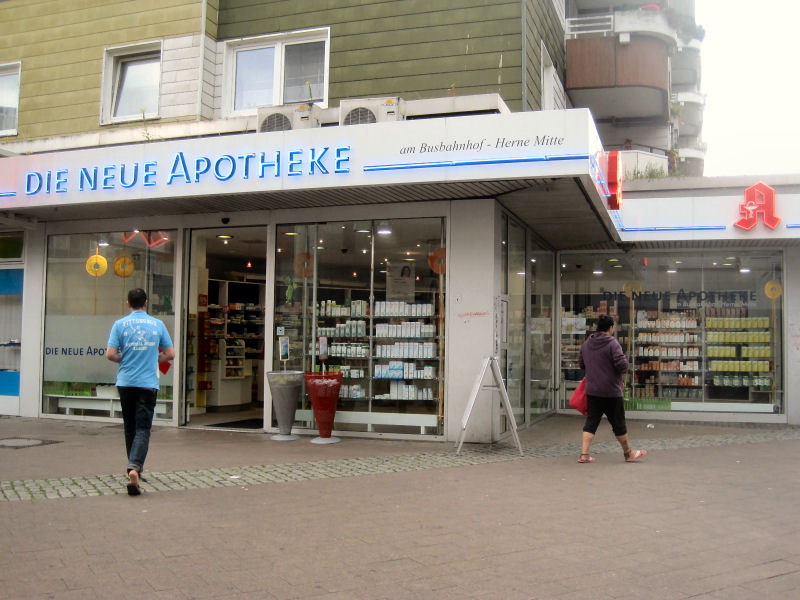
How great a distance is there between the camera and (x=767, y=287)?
1284 centimetres

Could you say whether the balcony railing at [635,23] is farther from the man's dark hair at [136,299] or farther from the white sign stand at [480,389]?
the man's dark hair at [136,299]

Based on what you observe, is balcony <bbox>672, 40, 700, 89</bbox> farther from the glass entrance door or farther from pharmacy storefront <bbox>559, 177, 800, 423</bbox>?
the glass entrance door

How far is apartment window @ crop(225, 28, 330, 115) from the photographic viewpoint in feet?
42.3

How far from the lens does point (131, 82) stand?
13797 mm

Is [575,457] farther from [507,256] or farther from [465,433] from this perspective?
[507,256]

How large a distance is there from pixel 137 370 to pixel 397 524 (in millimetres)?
2780

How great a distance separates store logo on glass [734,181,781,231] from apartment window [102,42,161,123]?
33.2ft

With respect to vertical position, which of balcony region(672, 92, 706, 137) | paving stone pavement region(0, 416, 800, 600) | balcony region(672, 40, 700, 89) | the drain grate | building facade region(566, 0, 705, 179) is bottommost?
paving stone pavement region(0, 416, 800, 600)

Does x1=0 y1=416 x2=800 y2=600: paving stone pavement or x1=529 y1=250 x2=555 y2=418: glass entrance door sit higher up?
x1=529 y1=250 x2=555 y2=418: glass entrance door

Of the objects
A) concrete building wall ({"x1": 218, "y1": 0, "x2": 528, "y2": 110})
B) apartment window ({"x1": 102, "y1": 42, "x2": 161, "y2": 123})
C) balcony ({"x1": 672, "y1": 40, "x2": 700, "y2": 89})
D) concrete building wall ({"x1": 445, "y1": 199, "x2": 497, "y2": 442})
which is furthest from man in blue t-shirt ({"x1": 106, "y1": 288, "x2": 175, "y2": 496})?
balcony ({"x1": 672, "y1": 40, "x2": 700, "y2": 89})

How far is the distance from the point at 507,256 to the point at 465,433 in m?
2.66

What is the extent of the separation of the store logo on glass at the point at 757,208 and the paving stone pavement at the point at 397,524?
409cm

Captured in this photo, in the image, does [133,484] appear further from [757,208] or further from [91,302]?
[757,208]

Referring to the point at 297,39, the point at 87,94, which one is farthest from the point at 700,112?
the point at 87,94
